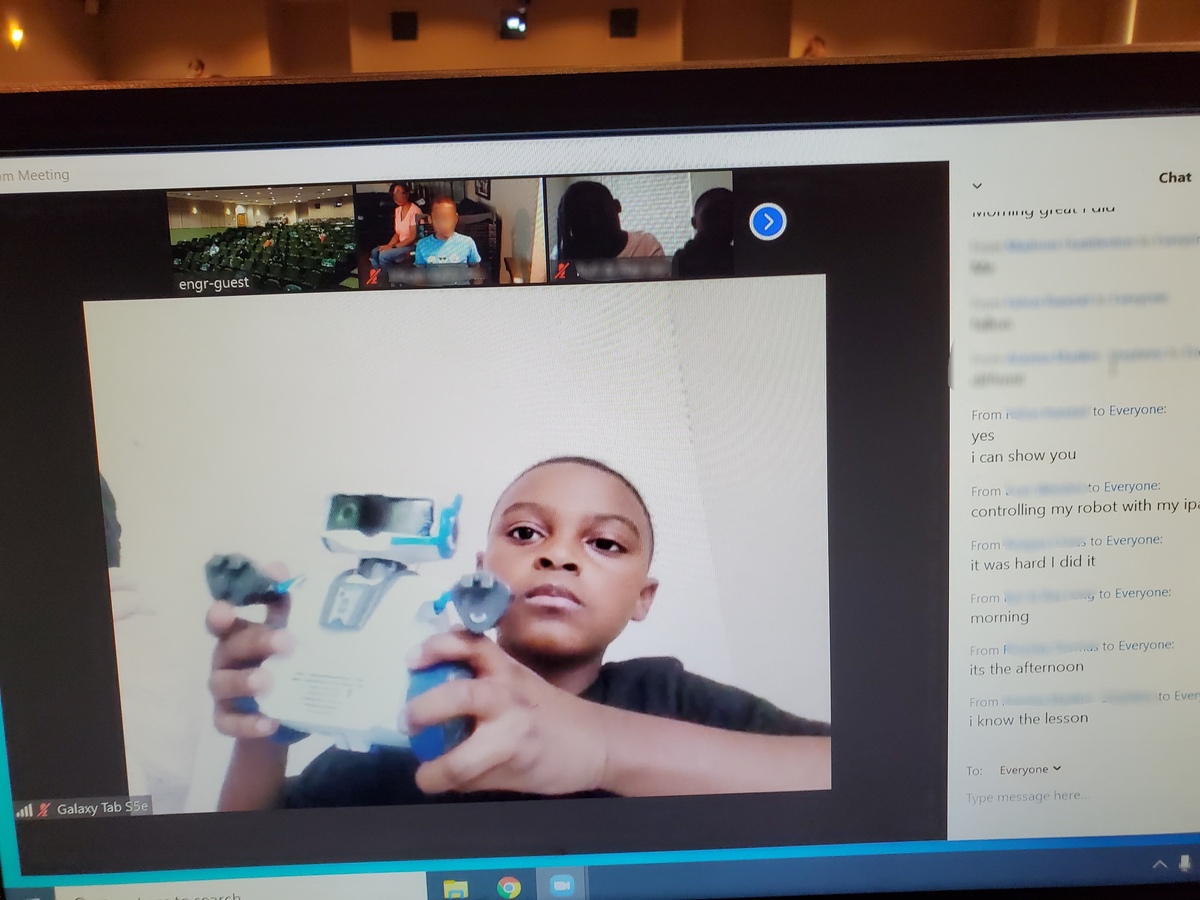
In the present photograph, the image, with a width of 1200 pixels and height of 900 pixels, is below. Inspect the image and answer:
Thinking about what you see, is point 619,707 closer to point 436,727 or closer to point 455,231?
point 436,727

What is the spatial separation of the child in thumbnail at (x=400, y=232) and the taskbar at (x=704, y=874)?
31 cm

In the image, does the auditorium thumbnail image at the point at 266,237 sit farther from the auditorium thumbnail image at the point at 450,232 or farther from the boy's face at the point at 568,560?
the boy's face at the point at 568,560

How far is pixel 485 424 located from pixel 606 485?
0.22ft

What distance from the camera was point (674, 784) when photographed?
1.32 ft

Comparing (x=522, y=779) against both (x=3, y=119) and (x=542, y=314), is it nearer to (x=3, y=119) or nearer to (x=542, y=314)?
(x=542, y=314)

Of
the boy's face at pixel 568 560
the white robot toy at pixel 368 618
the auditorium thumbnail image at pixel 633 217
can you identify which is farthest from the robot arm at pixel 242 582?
the auditorium thumbnail image at pixel 633 217

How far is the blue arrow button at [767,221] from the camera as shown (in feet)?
1.22

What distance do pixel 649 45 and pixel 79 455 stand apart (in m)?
3.88

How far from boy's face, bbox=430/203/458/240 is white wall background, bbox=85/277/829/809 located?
28 mm

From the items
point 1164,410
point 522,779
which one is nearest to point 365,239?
point 522,779

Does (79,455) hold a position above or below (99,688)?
above

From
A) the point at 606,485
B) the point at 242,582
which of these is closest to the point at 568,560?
the point at 606,485

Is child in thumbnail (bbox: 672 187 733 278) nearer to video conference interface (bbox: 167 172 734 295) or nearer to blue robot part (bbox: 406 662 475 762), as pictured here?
video conference interface (bbox: 167 172 734 295)

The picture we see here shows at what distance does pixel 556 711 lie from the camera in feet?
1.29
